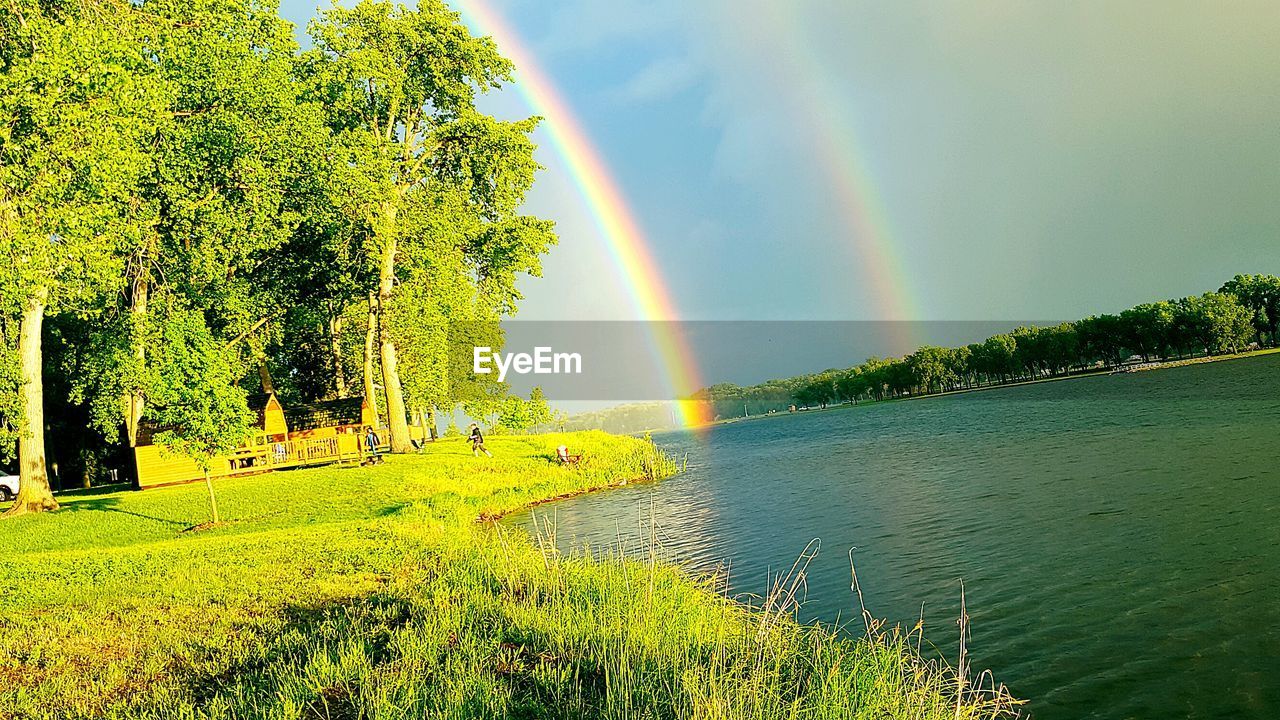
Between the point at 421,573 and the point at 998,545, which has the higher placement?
the point at 421,573

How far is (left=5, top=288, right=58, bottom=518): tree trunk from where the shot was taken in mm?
26922

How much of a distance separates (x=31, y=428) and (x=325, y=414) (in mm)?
18865

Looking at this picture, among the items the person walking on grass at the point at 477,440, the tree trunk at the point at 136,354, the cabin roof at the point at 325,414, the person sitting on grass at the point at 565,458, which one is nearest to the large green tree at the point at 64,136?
the tree trunk at the point at 136,354

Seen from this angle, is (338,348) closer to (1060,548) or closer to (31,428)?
(31,428)

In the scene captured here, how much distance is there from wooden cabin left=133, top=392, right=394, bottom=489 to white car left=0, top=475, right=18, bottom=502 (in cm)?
827

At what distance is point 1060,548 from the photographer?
53.2 feet

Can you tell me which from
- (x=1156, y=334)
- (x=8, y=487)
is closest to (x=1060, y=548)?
(x=8, y=487)

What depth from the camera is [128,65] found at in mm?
24422

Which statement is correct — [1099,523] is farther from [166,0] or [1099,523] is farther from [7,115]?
[166,0]

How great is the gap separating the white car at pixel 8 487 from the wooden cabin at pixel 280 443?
827 cm

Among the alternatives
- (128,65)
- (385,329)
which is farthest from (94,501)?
(128,65)

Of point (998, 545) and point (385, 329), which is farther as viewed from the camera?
point (385, 329)

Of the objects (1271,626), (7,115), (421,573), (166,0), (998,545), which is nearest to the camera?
(1271,626)

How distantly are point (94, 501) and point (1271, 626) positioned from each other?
35.6 meters
